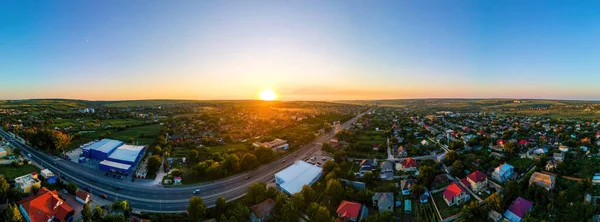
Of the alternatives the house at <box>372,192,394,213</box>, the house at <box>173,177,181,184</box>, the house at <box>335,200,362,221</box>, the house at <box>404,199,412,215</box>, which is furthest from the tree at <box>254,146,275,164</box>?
the house at <box>404,199,412,215</box>

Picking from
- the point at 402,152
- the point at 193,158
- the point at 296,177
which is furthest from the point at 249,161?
the point at 402,152

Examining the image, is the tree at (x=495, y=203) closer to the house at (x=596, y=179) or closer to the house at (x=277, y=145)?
the house at (x=596, y=179)

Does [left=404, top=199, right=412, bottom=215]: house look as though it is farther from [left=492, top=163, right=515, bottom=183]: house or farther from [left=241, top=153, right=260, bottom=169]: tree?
[left=241, top=153, right=260, bottom=169]: tree

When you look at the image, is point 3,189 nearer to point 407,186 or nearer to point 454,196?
point 407,186

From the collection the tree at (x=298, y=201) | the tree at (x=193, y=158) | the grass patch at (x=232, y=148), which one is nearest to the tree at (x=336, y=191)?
the tree at (x=298, y=201)

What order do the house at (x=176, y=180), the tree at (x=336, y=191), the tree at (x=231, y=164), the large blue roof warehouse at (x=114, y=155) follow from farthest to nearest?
the large blue roof warehouse at (x=114, y=155), the tree at (x=231, y=164), the house at (x=176, y=180), the tree at (x=336, y=191)
